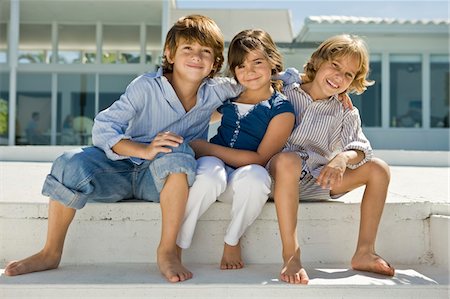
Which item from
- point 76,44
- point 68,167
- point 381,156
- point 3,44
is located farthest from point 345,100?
point 3,44

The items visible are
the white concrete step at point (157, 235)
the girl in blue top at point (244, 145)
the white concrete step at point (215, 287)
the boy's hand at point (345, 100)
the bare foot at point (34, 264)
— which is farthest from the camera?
the boy's hand at point (345, 100)

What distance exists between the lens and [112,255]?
204cm

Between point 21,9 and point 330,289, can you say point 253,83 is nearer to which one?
point 330,289

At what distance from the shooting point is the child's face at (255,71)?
7.06ft

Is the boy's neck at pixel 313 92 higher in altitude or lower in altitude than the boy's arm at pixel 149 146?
higher

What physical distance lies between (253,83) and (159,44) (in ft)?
32.7

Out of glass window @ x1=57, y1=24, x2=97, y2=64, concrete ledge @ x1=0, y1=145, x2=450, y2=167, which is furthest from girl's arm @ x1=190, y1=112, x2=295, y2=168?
glass window @ x1=57, y1=24, x2=97, y2=64

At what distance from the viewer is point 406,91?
1067 centimetres

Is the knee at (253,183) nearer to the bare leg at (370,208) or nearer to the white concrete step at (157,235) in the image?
the white concrete step at (157,235)

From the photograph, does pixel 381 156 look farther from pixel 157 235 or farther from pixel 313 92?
pixel 157 235

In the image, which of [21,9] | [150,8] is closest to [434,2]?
[150,8]

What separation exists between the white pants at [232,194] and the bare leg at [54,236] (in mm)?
426

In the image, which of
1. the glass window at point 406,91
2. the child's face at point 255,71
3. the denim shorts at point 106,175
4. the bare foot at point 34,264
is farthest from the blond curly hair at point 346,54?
the glass window at point 406,91

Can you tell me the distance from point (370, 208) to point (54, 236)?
1.18 metres
